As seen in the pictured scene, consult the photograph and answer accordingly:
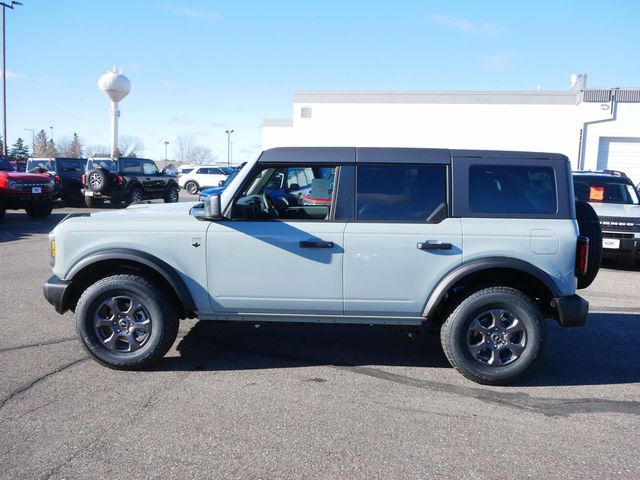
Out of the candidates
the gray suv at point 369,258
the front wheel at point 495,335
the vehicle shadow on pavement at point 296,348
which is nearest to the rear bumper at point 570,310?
the gray suv at point 369,258

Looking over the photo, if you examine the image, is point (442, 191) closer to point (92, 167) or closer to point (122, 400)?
point (122, 400)

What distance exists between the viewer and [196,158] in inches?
4840

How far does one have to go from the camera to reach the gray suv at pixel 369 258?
15.0 feet

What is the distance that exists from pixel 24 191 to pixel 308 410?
47.2ft

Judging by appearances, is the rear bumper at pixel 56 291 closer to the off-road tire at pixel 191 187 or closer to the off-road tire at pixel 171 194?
the off-road tire at pixel 171 194

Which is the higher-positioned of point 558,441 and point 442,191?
point 442,191

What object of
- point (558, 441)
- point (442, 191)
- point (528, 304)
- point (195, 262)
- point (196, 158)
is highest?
point (196, 158)

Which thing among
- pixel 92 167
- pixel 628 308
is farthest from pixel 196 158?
pixel 628 308

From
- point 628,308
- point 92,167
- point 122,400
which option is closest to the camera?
point 122,400

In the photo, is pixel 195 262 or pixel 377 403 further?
pixel 195 262

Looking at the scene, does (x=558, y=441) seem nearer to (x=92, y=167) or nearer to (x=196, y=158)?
(x=92, y=167)

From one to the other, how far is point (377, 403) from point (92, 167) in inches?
785

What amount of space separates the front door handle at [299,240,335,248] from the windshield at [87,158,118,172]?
1865cm

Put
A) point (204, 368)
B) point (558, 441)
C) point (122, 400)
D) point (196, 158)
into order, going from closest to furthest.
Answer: point (558, 441)
point (122, 400)
point (204, 368)
point (196, 158)
